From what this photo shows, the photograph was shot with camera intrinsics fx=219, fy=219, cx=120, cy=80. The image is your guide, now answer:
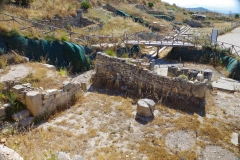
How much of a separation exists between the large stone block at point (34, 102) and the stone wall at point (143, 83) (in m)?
4.13

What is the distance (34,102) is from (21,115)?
61 centimetres

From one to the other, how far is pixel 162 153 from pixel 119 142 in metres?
1.42

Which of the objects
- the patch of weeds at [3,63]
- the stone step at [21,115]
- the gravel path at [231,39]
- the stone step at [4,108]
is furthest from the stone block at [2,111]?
the gravel path at [231,39]

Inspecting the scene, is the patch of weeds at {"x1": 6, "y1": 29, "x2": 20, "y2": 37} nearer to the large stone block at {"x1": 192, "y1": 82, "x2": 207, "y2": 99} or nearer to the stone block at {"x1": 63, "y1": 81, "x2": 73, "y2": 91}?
the stone block at {"x1": 63, "y1": 81, "x2": 73, "y2": 91}

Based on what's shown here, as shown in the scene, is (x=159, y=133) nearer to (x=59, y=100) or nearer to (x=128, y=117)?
(x=128, y=117)

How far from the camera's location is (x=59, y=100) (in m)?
8.92

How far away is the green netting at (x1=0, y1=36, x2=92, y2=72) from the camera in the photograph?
11883mm

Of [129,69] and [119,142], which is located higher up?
[129,69]

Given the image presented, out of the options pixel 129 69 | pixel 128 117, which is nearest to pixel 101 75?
pixel 129 69

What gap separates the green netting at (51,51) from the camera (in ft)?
39.0

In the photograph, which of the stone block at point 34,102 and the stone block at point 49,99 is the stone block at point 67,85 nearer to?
the stone block at point 49,99

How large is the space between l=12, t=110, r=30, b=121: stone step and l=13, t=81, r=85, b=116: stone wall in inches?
7.0

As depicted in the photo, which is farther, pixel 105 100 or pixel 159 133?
pixel 105 100

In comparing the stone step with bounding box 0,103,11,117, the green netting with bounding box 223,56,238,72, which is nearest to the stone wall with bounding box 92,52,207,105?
the stone step with bounding box 0,103,11,117
